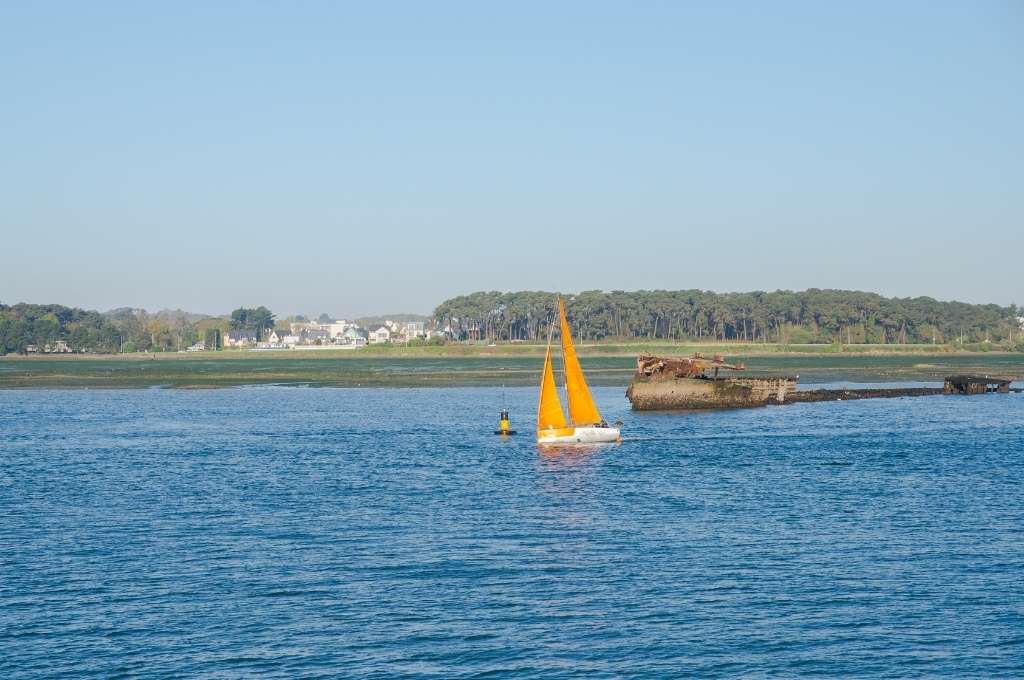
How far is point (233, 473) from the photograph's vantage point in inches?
2655

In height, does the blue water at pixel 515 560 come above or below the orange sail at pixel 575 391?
below

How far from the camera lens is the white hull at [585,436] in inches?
3071

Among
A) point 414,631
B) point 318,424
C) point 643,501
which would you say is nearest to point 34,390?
point 318,424

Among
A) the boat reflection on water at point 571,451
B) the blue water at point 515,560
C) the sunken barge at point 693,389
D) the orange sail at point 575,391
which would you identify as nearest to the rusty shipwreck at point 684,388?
the sunken barge at point 693,389

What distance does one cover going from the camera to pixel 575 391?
78.1m

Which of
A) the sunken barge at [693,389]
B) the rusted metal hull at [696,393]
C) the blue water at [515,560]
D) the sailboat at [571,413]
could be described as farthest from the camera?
the sunken barge at [693,389]

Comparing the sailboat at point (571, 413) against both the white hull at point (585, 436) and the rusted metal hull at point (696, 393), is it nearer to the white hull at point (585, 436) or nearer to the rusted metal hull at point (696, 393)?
the white hull at point (585, 436)

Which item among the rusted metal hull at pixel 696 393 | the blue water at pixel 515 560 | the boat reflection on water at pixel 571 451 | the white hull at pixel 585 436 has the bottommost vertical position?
the blue water at pixel 515 560

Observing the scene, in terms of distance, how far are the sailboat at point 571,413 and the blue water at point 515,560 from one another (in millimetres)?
2647

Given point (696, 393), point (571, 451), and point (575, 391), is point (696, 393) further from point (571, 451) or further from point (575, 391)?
point (571, 451)

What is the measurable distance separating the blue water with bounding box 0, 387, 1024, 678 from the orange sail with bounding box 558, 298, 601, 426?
176 inches

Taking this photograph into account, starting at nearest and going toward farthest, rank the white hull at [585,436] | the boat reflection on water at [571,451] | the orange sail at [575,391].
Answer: the boat reflection on water at [571,451]
the orange sail at [575,391]
the white hull at [585,436]

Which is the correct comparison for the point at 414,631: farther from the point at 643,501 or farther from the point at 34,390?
the point at 34,390

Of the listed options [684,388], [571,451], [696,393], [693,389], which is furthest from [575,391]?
[696,393]
